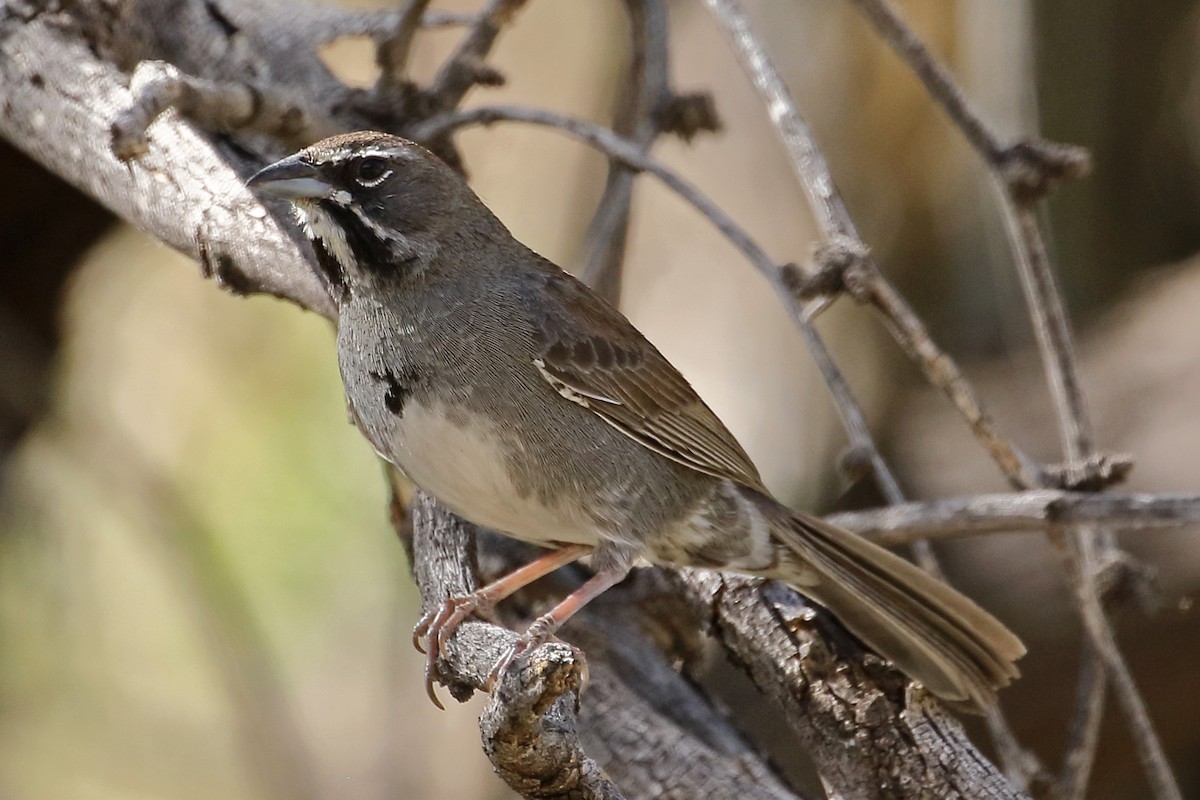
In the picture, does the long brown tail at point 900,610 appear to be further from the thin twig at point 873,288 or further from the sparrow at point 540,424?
the thin twig at point 873,288

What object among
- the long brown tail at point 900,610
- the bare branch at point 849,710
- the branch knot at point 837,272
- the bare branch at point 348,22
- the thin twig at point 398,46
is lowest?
the bare branch at point 849,710

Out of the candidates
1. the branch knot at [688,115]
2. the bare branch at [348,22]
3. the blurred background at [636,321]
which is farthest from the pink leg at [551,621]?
the blurred background at [636,321]

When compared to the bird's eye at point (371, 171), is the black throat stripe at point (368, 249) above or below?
below

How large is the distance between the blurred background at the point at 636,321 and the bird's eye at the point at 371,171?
261cm

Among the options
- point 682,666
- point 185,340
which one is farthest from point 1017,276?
point 185,340

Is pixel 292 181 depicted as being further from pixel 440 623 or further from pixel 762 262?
pixel 762 262

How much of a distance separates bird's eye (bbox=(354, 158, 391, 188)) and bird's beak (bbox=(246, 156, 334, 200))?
0.09 metres

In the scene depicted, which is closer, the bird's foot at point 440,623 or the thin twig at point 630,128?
the bird's foot at point 440,623

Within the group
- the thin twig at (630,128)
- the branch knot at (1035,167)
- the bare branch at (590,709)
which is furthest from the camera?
the thin twig at (630,128)

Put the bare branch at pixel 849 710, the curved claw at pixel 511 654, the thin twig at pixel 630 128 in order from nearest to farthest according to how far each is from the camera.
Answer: the curved claw at pixel 511 654
the bare branch at pixel 849 710
the thin twig at pixel 630 128

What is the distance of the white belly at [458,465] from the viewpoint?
10.5 ft

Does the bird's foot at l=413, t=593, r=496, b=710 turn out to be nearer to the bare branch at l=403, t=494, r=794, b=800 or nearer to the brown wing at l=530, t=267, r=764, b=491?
the bare branch at l=403, t=494, r=794, b=800

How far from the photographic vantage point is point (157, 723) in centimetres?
837

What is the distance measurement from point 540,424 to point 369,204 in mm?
721
